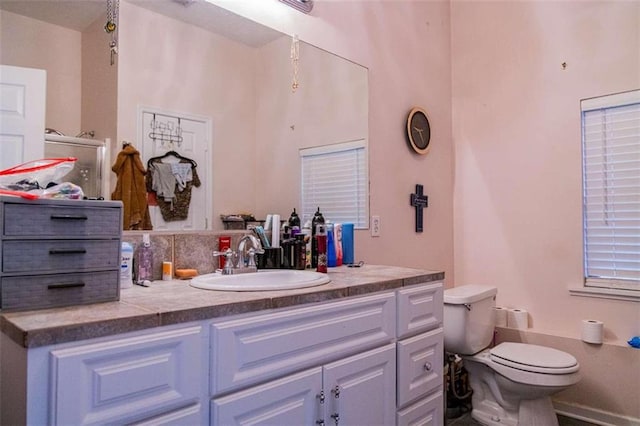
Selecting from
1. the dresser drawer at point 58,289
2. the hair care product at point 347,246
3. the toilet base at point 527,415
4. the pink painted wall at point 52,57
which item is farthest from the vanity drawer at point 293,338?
the toilet base at point 527,415

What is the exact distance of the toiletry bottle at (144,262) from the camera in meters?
1.35

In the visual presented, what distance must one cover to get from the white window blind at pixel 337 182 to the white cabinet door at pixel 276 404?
2.97ft

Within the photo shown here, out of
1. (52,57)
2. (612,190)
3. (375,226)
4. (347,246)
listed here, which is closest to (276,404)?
(347,246)

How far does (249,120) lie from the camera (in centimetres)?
173

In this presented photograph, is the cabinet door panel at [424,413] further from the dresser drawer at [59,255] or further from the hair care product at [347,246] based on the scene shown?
the dresser drawer at [59,255]

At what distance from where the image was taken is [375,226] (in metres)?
2.27

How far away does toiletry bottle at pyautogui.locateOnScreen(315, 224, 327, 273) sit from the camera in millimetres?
1705

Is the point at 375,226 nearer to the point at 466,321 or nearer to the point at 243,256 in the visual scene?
the point at 466,321

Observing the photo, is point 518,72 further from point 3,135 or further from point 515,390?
point 3,135

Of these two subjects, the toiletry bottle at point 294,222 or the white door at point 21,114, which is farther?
the toiletry bottle at point 294,222

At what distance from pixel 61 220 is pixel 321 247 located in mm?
971

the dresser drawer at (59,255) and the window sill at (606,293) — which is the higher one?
the dresser drawer at (59,255)

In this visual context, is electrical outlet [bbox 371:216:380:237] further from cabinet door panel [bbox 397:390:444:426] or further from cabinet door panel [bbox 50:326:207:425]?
cabinet door panel [bbox 50:326:207:425]

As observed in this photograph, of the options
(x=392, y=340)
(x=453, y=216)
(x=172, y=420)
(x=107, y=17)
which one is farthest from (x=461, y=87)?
(x=172, y=420)
